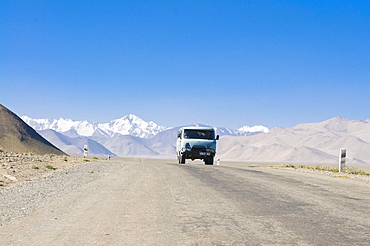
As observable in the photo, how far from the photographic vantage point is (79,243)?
17.1 feet

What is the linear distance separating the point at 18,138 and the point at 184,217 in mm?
75011

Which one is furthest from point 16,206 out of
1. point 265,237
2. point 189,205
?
point 265,237

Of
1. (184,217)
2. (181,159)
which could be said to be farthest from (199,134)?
(184,217)

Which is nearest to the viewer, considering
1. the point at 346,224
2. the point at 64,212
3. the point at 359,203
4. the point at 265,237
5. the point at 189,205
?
the point at 265,237

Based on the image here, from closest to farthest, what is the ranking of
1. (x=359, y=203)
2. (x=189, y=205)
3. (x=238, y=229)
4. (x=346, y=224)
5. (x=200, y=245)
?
(x=200, y=245) → (x=238, y=229) → (x=346, y=224) → (x=189, y=205) → (x=359, y=203)

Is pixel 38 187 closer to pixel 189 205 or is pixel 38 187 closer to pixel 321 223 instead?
pixel 189 205

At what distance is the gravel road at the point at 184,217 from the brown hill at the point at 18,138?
64.1m

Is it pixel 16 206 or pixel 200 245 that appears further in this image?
pixel 16 206

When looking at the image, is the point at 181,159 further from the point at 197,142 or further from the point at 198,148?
the point at 197,142

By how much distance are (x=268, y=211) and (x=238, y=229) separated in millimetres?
1804

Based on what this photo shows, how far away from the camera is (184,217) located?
22.8 ft

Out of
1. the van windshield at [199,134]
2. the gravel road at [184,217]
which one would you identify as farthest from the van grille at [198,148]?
the gravel road at [184,217]

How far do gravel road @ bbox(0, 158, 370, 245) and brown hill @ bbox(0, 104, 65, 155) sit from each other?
64.1 m

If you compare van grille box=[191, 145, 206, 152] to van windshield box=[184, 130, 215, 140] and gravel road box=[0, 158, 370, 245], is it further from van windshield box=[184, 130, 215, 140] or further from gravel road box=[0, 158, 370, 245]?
gravel road box=[0, 158, 370, 245]
